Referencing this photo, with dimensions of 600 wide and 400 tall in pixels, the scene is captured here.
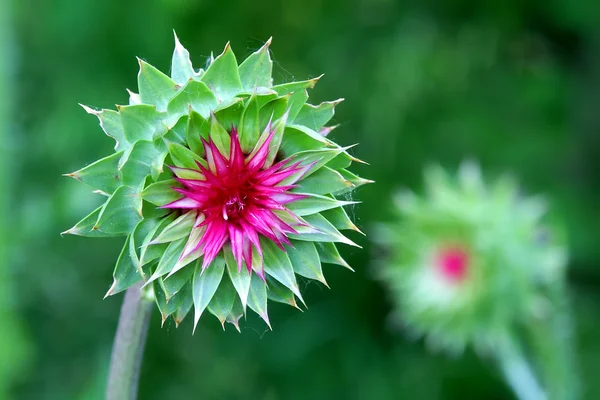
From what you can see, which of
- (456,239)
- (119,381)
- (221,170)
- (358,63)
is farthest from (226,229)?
(358,63)

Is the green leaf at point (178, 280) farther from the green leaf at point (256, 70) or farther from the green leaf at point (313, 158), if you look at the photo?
the green leaf at point (256, 70)

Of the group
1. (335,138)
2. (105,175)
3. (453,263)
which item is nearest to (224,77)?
(105,175)

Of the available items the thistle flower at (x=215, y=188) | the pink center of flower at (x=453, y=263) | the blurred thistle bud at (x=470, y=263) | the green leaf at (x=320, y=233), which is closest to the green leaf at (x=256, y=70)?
the thistle flower at (x=215, y=188)

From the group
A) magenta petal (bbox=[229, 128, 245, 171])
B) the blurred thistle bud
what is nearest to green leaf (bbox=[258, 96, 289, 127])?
magenta petal (bbox=[229, 128, 245, 171])

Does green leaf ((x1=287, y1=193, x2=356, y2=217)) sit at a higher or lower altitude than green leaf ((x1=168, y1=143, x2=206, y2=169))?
lower

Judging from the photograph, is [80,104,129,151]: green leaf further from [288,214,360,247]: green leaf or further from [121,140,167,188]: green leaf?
[288,214,360,247]: green leaf

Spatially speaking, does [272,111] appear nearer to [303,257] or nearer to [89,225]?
[303,257]
